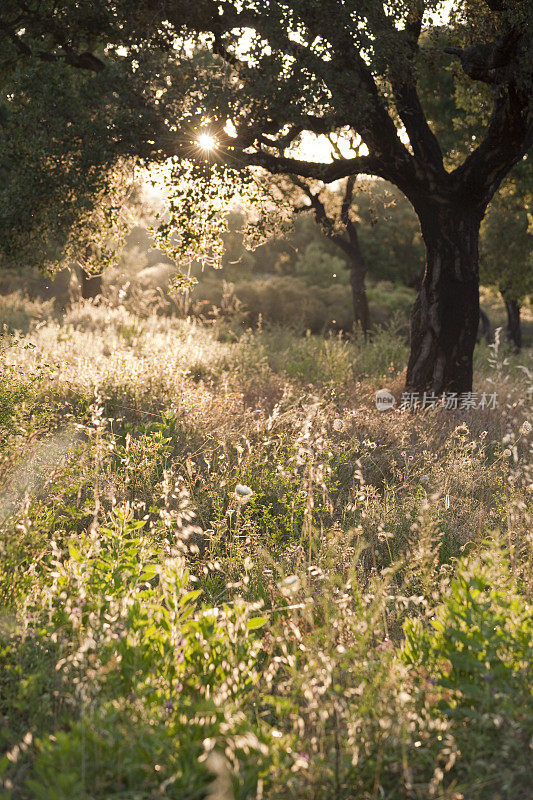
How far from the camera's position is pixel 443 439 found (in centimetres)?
795

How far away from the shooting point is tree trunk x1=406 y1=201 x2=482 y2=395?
9.84 m

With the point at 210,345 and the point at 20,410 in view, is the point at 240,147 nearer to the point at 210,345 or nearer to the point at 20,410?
the point at 210,345

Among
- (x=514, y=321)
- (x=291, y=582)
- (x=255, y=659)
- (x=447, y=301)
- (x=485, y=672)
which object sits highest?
(x=514, y=321)

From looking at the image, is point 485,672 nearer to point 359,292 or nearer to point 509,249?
point 359,292

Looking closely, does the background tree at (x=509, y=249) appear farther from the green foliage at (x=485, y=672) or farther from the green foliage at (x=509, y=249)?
the green foliage at (x=485, y=672)

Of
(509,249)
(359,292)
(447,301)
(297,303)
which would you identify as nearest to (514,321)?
(509,249)

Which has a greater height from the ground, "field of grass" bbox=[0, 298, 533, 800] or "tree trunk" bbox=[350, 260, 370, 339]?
"tree trunk" bbox=[350, 260, 370, 339]

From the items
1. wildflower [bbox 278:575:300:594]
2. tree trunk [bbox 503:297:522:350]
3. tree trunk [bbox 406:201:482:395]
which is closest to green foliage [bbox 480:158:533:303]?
tree trunk [bbox 503:297:522:350]

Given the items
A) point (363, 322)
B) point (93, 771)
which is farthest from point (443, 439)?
point (363, 322)

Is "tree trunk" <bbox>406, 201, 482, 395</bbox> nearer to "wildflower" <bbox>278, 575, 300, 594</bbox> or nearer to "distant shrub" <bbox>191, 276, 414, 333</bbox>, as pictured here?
"wildflower" <bbox>278, 575, 300, 594</bbox>

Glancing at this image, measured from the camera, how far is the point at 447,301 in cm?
995

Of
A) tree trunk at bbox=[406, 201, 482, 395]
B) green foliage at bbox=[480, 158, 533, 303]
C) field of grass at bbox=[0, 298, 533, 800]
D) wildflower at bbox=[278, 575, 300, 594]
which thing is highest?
green foliage at bbox=[480, 158, 533, 303]

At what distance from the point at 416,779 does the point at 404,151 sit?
8818 mm

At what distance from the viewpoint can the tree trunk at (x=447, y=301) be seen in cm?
984
